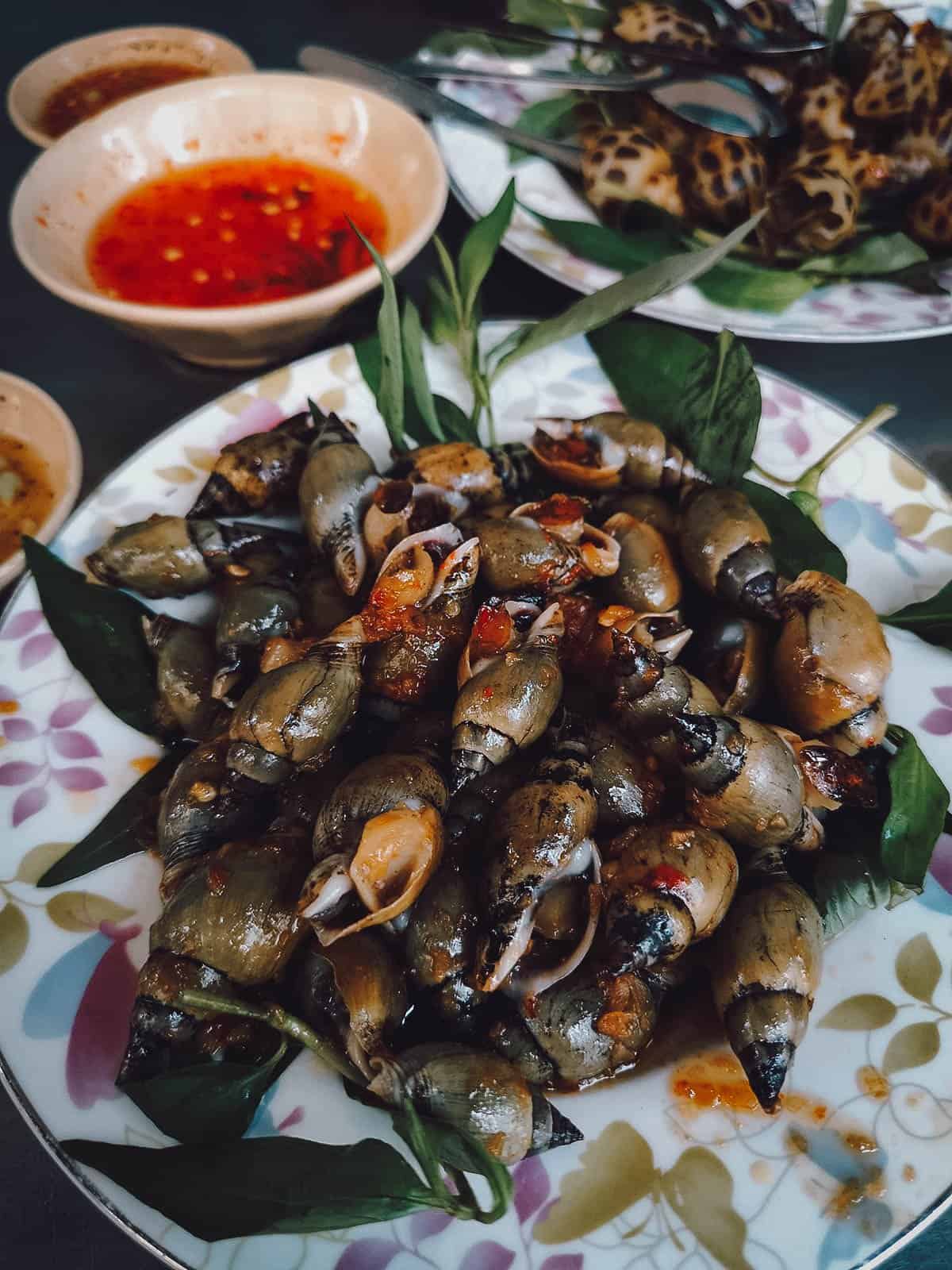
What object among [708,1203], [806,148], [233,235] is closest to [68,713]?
[708,1203]

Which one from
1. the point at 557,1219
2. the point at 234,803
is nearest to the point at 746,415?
the point at 234,803

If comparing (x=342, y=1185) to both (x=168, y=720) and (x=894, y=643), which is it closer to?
(x=168, y=720)

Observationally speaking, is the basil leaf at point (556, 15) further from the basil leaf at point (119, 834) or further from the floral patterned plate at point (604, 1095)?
the basil leaf at point (119, 834)

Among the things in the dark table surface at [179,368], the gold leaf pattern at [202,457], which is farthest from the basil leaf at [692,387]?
the gold leaf pattern at [202,457]

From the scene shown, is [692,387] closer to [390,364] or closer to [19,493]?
[390,364]

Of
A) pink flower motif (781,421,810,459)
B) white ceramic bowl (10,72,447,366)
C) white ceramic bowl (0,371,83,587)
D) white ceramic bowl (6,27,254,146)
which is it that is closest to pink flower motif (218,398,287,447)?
white ceramic bowl (10,72,447,366)

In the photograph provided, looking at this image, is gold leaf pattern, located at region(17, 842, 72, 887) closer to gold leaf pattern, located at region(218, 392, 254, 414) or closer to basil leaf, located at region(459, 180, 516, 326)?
gold leaf pattern, located at region(218, 392, 254, 414)
